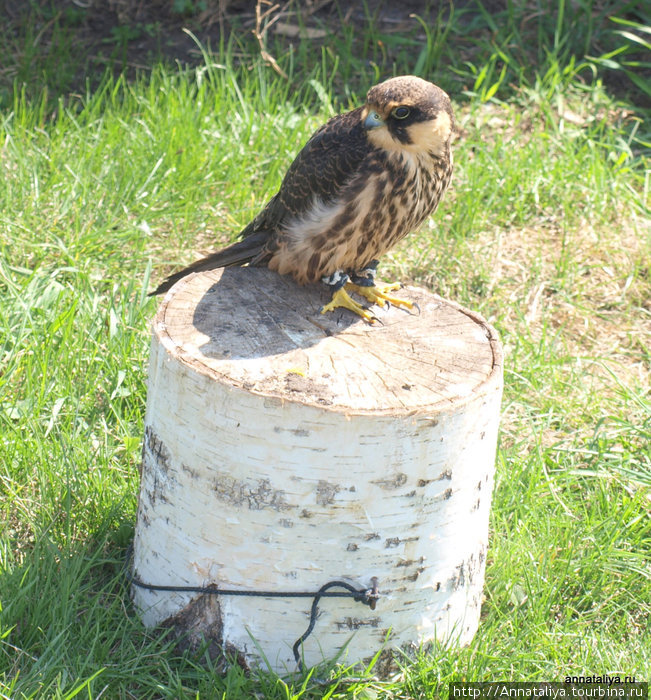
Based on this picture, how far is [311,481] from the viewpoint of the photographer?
233 cm

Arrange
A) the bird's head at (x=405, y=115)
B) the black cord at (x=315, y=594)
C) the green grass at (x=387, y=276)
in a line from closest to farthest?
the black cord at (x=315, y=594) < the green grass at (x=387, y=276) < the bird's head at (x=405, y=115)

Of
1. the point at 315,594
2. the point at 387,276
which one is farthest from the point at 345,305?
the point at 387,276

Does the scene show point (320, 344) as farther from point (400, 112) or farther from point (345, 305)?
point (400, 112)

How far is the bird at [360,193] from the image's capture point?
2910 mm

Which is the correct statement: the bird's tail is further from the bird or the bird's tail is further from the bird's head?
the bird's head

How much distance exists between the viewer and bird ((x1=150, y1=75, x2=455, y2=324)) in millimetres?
2910

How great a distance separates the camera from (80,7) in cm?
614

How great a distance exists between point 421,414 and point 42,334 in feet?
5.76

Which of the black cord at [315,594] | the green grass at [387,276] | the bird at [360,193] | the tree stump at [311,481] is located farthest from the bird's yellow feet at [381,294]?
the black cord at [315,594]

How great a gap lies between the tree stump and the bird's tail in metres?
0.44

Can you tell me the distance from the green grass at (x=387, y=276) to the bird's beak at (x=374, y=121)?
4.25 feet

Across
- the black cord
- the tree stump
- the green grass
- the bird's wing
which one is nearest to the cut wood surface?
the tree stump

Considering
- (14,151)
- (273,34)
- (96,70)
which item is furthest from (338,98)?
(14,151)

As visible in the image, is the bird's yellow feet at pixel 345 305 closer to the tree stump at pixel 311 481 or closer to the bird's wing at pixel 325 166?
the tree stump at pixel 311 481
